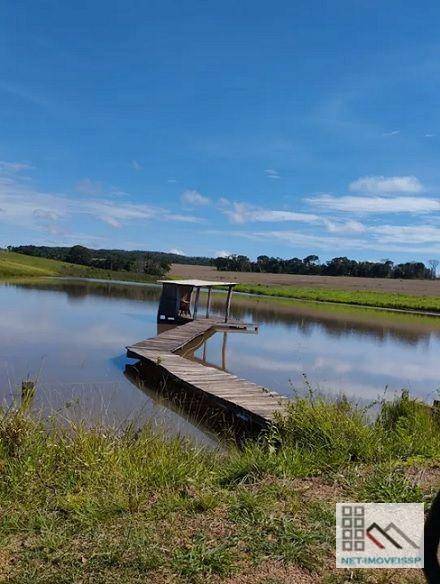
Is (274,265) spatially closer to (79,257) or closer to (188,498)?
(79,257)

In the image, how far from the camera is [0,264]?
74500mm

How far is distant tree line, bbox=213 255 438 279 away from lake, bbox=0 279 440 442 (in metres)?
73.0

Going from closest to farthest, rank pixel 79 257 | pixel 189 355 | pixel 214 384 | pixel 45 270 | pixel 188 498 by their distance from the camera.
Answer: pixel 188 498 < pixel 214 384 < pixel 189 355 < pixel 45 270 < pixel 79 257

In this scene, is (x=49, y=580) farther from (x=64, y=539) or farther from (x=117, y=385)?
(x=117, y=385)

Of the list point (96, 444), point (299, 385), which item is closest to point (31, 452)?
point (96, 444)

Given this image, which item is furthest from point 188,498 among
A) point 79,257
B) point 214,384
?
point 79,257

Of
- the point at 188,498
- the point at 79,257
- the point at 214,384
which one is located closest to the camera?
the point at 188,498

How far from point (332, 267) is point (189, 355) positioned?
89.0 metres

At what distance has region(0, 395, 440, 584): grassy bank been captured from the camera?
333 cm

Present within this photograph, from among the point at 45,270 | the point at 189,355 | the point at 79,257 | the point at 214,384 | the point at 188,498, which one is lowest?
the point at 189,355

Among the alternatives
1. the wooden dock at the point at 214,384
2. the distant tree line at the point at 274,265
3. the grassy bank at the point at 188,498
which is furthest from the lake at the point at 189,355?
the distant tree line at the point at 274,265

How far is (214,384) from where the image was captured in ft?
37.7

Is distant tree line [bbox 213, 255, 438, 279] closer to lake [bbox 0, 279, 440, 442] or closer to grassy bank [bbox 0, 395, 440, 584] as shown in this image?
lake [bbox 0, 279, 440, 442]

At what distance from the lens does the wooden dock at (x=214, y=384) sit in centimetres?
916
